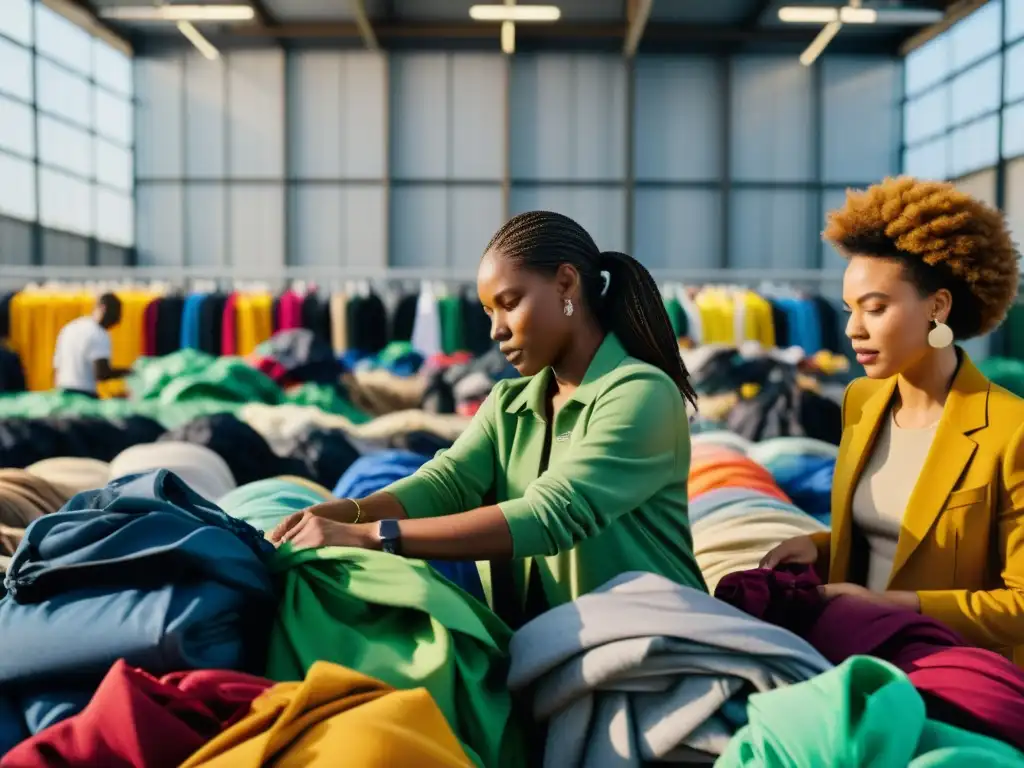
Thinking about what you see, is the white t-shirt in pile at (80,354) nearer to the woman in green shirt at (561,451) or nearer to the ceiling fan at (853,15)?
the woman in green shirt at (561,451)

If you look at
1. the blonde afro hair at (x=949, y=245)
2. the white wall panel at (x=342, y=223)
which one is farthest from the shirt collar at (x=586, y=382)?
the white wall panel at (x=342, y=223)

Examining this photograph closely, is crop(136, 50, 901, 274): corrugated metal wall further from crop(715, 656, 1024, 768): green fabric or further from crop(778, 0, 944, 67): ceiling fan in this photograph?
crop(715, 656, 1024, 768): green fabric

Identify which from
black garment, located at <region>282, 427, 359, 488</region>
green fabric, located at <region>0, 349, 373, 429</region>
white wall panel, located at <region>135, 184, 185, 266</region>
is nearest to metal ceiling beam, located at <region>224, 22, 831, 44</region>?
white wall panel, located at <region>135, 184, 185, 266</region>

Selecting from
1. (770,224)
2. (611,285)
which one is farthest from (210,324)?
(770,224)

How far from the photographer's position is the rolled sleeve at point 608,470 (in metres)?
1.62

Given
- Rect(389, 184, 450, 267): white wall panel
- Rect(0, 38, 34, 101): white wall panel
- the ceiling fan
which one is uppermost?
the ceiling fan

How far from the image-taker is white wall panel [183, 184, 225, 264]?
661 inches

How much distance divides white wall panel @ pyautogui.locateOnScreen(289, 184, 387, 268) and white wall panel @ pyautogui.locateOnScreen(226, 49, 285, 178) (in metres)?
0.68

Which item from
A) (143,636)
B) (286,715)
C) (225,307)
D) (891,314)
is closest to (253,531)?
(143,636)

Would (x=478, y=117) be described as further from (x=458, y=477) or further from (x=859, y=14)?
(x=458, y=477)

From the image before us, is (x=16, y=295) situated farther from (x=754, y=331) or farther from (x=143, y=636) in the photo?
(x=143, y=636)

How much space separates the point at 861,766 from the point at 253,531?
3.00 feet

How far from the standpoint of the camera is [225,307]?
29.0ft

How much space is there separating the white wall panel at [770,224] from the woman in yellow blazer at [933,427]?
1492 centimetres
